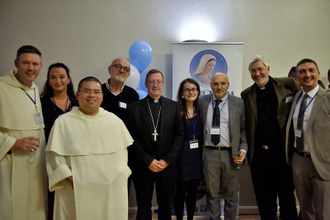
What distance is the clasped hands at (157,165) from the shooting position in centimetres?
219

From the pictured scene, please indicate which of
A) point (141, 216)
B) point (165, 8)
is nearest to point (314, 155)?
point (141, 216)

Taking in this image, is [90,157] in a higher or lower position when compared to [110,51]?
lower

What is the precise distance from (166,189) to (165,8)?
3.01 m

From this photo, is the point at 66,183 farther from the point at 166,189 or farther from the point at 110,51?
the point at 110,51

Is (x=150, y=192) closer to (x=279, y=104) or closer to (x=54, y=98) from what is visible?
(x=54, y=98)

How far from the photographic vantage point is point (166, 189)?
2.29 metres

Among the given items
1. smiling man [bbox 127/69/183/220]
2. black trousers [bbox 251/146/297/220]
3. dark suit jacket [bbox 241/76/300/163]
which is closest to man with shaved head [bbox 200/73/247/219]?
dark suit jacket [bbox 241/76/300/163]

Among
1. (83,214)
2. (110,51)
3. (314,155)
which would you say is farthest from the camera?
(110,51)

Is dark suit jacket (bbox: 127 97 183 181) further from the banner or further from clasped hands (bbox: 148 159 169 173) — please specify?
the banner

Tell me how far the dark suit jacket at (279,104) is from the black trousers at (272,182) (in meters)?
0.14

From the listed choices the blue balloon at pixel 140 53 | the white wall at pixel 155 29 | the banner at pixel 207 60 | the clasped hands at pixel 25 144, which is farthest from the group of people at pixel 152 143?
the white wall at pixel 155 29

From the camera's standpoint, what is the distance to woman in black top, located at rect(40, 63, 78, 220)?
7.15ft

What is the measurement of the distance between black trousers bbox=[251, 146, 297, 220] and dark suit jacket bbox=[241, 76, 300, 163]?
0.14m

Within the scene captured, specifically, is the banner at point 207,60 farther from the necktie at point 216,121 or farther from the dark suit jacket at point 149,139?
the dark suit jacket at point 149,139
